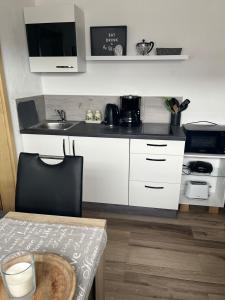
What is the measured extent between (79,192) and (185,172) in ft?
5.12

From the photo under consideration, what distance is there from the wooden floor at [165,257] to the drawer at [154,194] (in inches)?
6.5

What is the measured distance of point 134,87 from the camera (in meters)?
→ 2.55

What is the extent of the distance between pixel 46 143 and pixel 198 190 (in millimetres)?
1638

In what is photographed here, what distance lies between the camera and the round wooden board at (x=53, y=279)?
688 millimetres

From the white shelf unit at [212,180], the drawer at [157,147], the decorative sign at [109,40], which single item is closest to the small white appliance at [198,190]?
the white shelf unit at [212,180]

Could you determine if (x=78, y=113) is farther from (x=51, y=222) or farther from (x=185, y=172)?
(x=51, y=222)

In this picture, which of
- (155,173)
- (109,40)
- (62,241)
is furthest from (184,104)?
(62,241)

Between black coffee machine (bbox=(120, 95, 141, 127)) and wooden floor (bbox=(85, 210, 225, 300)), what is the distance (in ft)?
3.24

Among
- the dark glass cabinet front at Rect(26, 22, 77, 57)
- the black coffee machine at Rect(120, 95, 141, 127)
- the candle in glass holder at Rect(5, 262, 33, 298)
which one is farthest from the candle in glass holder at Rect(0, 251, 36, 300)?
the dark glass cabinet front at Rect(26, 22, 77, 57)

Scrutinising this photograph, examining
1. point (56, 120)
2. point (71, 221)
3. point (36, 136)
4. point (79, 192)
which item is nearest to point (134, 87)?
point (56, 120)

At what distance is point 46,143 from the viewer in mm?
2277

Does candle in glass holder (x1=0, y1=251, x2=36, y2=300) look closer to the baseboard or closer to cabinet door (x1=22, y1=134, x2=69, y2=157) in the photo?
cabinet door (x1=22, y1=134, x2=69, y2=157)

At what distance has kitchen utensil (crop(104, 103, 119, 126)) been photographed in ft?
7.95

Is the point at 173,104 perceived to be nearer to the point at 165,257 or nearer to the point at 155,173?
the point at 155,173
